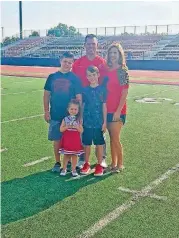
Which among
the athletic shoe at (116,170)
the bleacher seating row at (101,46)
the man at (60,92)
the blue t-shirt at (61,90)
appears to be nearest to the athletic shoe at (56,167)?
the man at (60,92)

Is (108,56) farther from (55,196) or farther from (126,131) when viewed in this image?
(126,131)

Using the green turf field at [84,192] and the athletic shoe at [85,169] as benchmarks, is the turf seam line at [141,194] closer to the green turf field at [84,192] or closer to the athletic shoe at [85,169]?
the green turf field at [84,192]

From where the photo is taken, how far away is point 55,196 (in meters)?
4.26

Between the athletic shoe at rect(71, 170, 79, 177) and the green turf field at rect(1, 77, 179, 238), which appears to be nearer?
the green turf field at rect(1, 77, 179, 238)

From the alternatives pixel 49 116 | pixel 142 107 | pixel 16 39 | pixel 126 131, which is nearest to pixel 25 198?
pixel 49 116

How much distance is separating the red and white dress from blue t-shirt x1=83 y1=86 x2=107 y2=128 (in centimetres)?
19

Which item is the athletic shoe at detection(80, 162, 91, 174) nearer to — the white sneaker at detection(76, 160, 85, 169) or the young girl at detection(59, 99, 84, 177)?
the white sneaker at detection(76, 160, 85, 169)

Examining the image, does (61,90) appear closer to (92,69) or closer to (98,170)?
(92,69)

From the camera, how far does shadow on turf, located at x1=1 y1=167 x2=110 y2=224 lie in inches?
152

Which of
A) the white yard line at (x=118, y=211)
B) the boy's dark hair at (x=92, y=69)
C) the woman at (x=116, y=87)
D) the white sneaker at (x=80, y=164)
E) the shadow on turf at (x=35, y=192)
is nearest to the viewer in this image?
the white yard line at (x=118, y=211)

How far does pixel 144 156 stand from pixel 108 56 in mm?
1741

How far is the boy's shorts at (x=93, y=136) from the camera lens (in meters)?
4.99

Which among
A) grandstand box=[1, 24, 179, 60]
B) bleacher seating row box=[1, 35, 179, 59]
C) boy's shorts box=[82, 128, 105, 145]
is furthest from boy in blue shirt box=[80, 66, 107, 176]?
bleacher seating row box=[1, 35, 179, 59]

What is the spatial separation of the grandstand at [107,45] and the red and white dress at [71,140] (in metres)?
27.3
